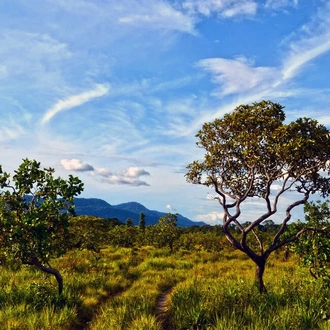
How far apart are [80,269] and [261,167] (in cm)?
1390

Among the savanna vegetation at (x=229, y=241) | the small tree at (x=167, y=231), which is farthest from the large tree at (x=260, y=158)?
the small tree at (x=167, y=231)

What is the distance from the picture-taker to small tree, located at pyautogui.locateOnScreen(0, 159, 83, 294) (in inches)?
508

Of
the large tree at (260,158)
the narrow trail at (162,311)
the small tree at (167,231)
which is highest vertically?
the large tree at (260,158)

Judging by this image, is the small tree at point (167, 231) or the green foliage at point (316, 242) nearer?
the green foliage at point (316, 242)

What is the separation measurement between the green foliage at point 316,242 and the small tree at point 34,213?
1073 centimetres

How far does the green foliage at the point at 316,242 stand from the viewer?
15758 mm

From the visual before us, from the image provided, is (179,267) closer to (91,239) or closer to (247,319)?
(91,239)

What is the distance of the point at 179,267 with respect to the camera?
26.3 meters

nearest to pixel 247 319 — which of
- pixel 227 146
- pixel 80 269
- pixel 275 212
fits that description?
pixel 275 212

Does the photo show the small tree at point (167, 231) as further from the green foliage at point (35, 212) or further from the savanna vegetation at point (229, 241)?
the green foliage at point (35, 212)

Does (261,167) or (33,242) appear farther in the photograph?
(261,167)

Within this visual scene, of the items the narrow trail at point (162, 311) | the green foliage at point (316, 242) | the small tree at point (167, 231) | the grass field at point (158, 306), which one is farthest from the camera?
the small tree at point (167, 231)

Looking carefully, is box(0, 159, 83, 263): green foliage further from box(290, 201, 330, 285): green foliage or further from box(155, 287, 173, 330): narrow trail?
box(290, 201, 330, 285): green foliage

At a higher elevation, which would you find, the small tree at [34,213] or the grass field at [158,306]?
the small tree at [34,213]
